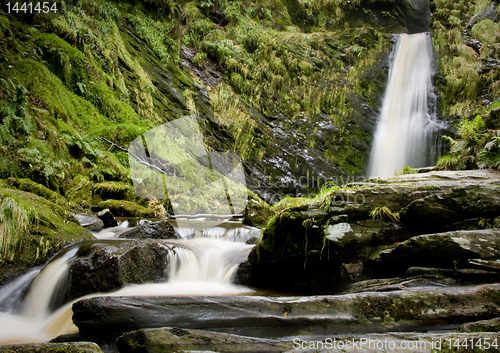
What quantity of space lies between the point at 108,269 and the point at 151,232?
217cm

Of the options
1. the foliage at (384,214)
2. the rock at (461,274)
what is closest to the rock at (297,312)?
the rock at (461,274)

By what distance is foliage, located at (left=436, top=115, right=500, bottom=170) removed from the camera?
4859 mm

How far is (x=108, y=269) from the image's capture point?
11.9 ft

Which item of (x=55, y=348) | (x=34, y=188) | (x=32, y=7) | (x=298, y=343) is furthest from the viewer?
(x=32, y=7)

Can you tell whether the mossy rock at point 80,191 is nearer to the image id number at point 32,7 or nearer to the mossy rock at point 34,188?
the mossy rock at point 34,188

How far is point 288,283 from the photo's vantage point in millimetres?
3863

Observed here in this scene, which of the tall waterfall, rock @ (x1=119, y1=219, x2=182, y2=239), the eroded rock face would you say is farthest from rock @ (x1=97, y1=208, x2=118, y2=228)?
the tall waterfall

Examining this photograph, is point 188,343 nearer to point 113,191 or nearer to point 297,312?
point 297,312

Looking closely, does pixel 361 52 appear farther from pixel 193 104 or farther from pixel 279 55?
pixel 193 104

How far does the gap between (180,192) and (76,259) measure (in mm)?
6690

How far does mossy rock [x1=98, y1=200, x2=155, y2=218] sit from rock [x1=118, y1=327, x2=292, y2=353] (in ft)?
21.3

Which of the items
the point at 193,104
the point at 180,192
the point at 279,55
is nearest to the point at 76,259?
the point at 180,192
